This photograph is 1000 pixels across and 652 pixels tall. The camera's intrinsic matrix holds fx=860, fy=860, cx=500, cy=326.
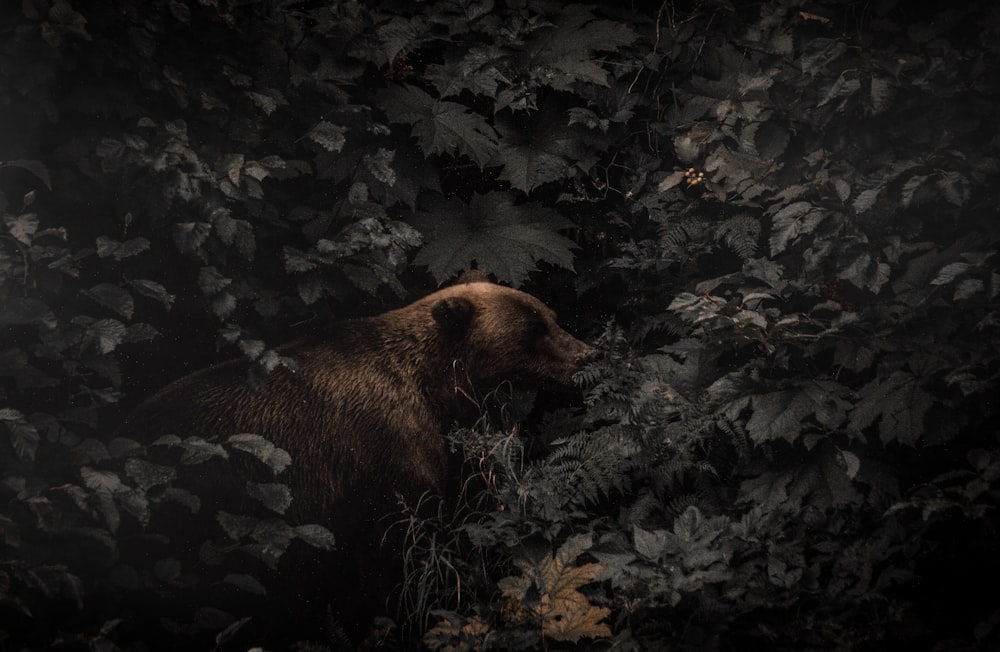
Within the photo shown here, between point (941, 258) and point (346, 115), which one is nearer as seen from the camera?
point (941, 258)

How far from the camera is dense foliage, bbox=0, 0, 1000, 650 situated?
288 cm

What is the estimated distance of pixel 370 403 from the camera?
3561mm

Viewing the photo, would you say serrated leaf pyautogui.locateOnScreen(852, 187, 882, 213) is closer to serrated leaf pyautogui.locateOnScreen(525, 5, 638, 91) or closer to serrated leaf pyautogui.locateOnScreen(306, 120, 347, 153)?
serrated leaf pyautogui.locateOnScreen(525, 5, 638, 91)

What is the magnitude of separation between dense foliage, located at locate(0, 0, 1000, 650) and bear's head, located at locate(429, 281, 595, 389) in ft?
0.44

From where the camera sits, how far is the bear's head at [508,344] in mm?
3842

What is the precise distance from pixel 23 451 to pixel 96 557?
43 cm

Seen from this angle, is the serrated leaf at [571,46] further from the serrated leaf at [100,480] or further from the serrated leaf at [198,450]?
the serrated leaf at [100,480]

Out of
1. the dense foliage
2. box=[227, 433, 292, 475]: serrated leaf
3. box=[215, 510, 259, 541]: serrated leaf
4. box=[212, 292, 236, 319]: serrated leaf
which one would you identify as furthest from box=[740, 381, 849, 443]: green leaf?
box=[212, 292, 236, 319]: serrated leaf

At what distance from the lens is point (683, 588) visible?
2.85 metres

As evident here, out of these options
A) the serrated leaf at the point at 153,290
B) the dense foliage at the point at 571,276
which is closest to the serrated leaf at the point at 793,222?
the dense foliage at the point at 571,276

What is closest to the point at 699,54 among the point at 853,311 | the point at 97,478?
the point at 853,311

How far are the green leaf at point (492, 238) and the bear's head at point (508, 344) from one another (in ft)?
0.44

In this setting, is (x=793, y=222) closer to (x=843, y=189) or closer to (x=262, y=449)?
(x=843, y=189)

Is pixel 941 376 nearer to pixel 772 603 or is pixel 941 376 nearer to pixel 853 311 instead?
pixel 853 311
